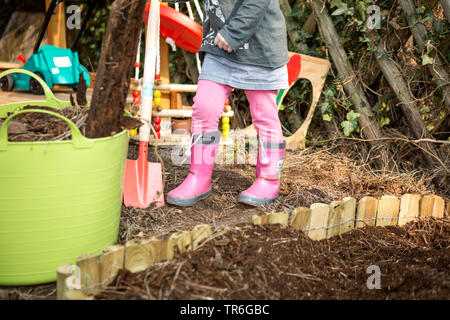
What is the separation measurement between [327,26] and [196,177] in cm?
143

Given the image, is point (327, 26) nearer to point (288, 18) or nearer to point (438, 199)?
point (288, 18)

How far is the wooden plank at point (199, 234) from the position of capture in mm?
1657

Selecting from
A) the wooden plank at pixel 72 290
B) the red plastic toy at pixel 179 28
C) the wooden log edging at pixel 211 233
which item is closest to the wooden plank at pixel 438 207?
the wooden log edging at pixel 211 233

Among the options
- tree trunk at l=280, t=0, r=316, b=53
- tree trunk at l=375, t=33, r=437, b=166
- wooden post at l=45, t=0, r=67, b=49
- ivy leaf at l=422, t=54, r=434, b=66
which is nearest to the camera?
ivy leaf at l=422, t=54, r=434, b=66

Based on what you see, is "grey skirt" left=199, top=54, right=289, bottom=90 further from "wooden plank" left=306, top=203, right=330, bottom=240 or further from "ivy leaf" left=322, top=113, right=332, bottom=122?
"ivy leaf" left=322, top=113, right=332, bottom=122

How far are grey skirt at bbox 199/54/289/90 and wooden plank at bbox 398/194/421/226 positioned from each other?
778 mm

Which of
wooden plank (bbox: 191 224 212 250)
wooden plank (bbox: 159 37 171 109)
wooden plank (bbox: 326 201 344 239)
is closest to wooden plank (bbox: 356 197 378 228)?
wooden plank (bbox: 326 201 344 239)

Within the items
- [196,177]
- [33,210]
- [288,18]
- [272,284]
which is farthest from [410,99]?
[33,210]

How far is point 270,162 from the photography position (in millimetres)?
2377

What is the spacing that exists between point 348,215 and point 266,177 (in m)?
0.45

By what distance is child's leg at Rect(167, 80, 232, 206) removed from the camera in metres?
2.23

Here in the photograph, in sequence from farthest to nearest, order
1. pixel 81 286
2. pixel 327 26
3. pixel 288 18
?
pixel 288 18 < pixel 327 26 < pixel 81 286

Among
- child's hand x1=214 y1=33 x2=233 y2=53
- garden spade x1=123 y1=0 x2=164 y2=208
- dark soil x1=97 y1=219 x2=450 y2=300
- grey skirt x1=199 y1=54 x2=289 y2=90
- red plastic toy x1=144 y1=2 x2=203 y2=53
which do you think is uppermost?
red plastic toy x1=144 y1=2 x2=203 y2=53

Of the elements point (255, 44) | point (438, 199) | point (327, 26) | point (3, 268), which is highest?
point (327, 26)
